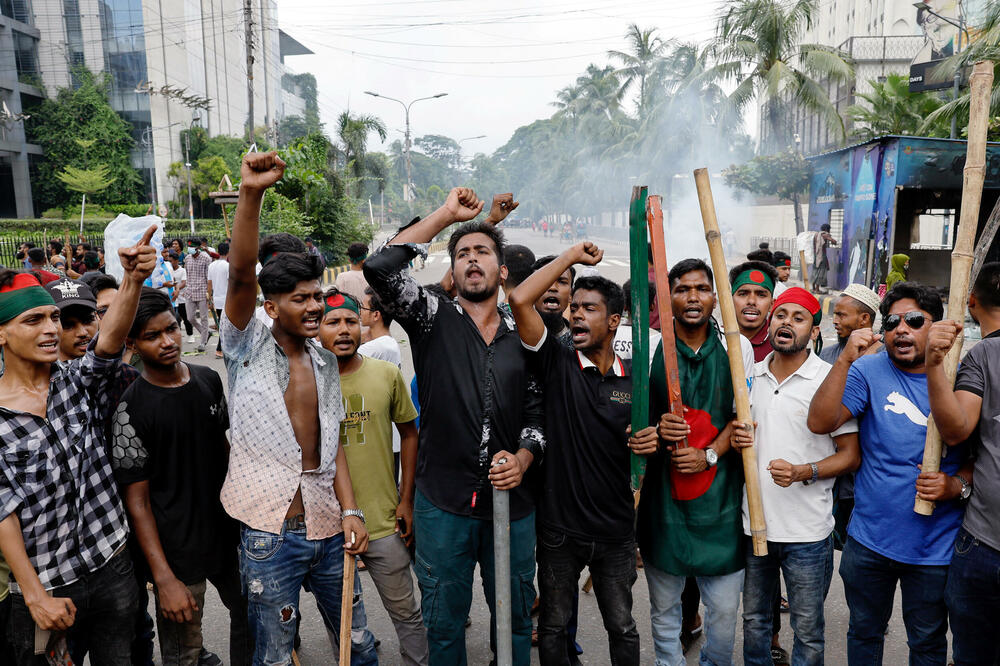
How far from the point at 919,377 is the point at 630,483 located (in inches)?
48.0

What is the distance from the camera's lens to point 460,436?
9.20ft

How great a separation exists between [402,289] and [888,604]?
7.62 ft

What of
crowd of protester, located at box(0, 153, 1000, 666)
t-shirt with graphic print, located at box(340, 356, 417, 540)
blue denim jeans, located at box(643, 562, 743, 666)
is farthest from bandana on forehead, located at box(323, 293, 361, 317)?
blue denim jeans, located at box(643, 562, 743, 666)

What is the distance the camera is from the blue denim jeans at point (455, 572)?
9.18ft

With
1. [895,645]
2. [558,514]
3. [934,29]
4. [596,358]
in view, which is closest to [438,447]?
[558,514]

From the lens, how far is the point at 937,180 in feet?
49.2

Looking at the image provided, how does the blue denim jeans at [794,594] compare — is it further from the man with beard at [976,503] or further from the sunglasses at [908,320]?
the sunglasses at [908,320]

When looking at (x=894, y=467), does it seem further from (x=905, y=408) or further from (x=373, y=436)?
(x=373, y=436)

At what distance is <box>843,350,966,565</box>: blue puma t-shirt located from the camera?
2660 millimetres

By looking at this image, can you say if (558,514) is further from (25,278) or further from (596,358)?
(25,278)

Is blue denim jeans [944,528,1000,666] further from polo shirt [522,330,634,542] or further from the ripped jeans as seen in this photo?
the ripped jeans

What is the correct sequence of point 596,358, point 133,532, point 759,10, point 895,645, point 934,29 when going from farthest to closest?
point 934,29 → point 759,10 → point 895,645 → point 596,358 → point 133,532

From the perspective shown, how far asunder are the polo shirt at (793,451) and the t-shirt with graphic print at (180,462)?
222 centimetres

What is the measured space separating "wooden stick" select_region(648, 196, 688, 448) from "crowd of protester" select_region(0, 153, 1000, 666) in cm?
8
